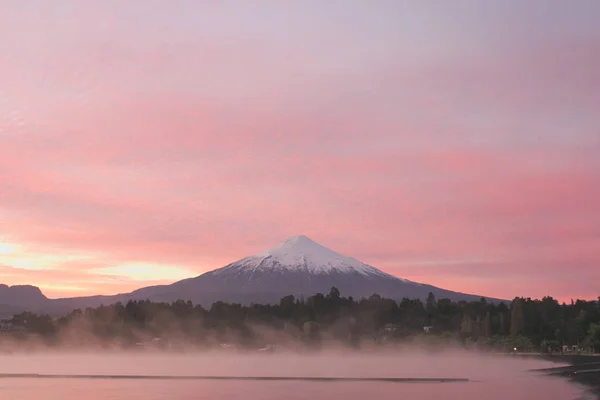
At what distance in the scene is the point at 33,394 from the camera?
122 m

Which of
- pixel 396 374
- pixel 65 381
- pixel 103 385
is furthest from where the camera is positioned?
pixel 396 374

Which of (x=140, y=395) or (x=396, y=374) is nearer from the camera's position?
(x=140, y=395)

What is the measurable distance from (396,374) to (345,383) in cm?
3142

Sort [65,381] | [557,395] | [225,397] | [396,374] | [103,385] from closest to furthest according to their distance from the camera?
[557,395] < [225,397] < [103,385] < [65,381] < [396,374]

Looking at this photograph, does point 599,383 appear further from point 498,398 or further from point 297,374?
point 297,374

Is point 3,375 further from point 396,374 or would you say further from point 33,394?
point 396,374

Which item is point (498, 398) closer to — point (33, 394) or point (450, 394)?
point (450, 394)

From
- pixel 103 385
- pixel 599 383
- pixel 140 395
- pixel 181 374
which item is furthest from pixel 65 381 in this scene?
pixel 599 383

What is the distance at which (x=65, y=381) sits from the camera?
155750mm

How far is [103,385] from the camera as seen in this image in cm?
14375

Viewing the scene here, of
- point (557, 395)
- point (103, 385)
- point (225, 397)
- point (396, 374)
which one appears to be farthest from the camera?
point (396, 374)

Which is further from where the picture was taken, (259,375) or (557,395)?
(259,375)

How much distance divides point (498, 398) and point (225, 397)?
37109 millimetres

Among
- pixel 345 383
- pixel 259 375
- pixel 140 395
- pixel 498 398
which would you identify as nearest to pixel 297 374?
pixel 259 375
